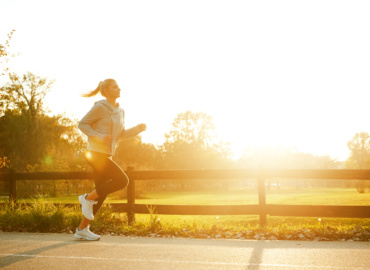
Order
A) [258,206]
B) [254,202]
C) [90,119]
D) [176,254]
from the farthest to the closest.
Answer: [254,202] < [258,206] < [90,119] < [176,254]

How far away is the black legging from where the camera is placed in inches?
234

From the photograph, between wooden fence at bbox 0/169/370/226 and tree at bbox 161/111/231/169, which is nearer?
wooden fence at bbox 0/169/370/226

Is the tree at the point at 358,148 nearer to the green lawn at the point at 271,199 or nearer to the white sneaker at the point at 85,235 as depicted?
the green lawn at the point at 271,199

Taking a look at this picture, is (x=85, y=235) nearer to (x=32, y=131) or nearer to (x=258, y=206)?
(x=258, y=206)

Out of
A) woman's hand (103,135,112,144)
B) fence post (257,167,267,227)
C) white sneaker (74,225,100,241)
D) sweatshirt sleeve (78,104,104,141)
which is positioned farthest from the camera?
fence post (257,167,267,227)

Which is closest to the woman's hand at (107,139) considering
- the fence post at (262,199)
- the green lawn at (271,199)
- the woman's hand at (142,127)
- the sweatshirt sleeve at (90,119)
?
the sweatshirt sleeve at (90,119)

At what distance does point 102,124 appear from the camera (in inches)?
238

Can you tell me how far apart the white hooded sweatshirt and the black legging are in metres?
0.10

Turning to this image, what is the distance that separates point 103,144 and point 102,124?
1.11 feet

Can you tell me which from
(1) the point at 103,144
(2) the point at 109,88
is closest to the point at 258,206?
(1) the point at 103,144

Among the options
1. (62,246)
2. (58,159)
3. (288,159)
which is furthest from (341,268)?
(288,159)

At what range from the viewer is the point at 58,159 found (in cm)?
4750

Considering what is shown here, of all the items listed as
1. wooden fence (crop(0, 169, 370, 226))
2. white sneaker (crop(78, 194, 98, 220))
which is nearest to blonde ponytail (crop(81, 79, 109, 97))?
white sneaker (crop(78, 194, 98, 220))

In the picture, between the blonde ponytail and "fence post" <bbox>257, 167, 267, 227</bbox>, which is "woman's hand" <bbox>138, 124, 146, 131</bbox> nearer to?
the blonde ponytail
